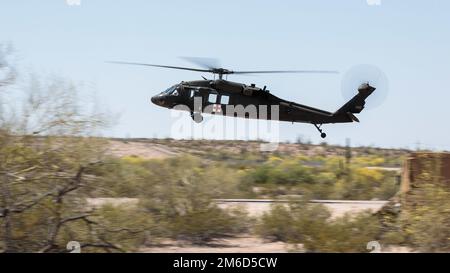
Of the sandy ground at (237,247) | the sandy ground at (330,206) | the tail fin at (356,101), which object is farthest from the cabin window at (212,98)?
the sandy ground at (237,247)

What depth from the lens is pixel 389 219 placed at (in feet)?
57.1

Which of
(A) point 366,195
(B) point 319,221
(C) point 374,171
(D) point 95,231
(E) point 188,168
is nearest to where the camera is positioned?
(D) point 95,231

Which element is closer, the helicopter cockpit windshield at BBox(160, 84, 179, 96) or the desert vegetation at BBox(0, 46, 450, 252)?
the desert vegetation at BBox(0, 46, 450, 252)

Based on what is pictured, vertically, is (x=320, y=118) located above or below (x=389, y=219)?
above

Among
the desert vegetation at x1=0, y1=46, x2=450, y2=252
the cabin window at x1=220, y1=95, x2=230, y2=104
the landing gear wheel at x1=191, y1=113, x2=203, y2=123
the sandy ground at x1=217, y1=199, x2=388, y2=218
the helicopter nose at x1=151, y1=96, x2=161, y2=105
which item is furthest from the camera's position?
the helicopter nose at x1=151, y1=96, x2=161, y2=105

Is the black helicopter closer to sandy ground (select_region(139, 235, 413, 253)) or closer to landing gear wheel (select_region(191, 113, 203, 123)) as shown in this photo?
landing gear wheel (select_region(191, 113, 203, 123))

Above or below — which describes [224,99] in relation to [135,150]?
above

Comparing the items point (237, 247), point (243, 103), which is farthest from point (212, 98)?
point (237, 247)

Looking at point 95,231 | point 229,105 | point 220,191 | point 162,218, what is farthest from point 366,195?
point 95,231

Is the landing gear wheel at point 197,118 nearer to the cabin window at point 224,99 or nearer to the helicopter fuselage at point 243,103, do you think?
the helicopter fuselage at point 243,103

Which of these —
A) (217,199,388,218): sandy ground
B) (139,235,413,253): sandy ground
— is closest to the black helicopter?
(217,199,388,218): sandy ground

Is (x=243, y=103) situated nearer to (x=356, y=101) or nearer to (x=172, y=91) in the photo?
(x=172, y=91)
